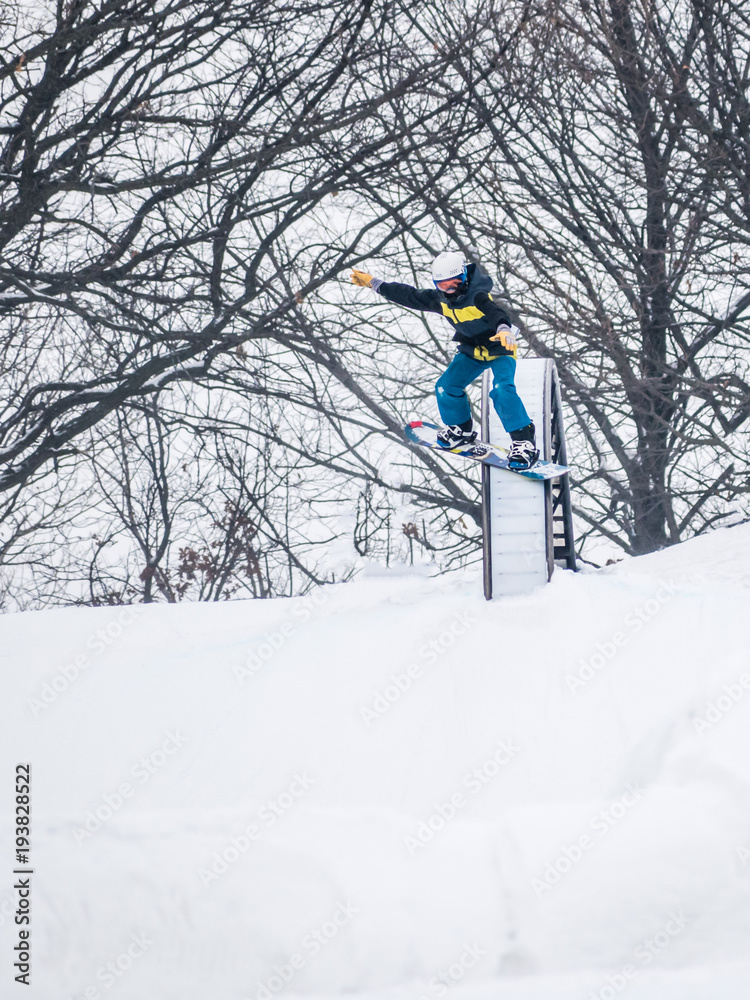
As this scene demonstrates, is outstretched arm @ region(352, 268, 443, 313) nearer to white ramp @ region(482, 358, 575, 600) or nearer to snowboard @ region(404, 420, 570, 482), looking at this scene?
white ramp @ region(482, 358, 575, 600)

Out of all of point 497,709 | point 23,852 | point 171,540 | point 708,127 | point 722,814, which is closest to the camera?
point 722,814

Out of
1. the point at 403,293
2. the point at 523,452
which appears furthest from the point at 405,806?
the point at 403,293

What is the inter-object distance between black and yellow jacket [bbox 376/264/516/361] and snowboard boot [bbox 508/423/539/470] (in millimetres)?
683

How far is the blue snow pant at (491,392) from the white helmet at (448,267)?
780 millimetres

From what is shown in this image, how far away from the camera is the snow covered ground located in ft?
13.8

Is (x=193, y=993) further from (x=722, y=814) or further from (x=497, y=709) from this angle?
(x=722, y=814)

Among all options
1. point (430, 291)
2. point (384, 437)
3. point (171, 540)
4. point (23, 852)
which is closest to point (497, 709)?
point (23, 852)

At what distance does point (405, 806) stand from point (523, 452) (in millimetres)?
3183

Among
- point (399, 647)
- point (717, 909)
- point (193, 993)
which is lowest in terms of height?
point (193, 993)

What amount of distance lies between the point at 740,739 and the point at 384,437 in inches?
519

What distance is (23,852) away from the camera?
15.9ft

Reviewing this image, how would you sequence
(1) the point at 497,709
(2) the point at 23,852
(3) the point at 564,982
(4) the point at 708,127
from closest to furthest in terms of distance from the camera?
(3) the point at 564,982 → (2) the point at 23,852 → (1) the point at 497,709 → (4) the point at 708,127

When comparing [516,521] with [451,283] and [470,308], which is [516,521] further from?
[451,283]

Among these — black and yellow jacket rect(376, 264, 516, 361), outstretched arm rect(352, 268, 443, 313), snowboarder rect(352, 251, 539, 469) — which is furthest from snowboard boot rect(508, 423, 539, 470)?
outstretched arm rect(352, 268, 443, 313)
